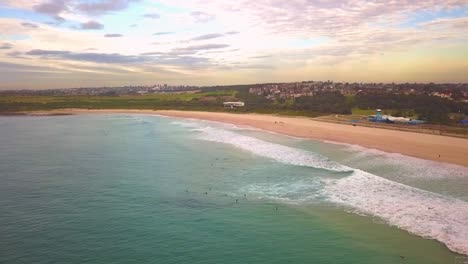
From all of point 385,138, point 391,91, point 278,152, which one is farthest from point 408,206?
point 391,91

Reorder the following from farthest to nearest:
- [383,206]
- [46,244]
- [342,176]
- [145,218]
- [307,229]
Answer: [342,176] → [383,206] → [145,218] → [307,229] → [46,244]

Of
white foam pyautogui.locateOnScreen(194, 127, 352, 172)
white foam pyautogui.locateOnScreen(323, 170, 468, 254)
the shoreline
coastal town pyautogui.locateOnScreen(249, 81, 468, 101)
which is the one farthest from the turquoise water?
coastal town pyautogui.locateOnScreen(249, 81, 468, 101)

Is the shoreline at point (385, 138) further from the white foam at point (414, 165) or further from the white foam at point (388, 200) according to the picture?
the white foam at point (388, 200)

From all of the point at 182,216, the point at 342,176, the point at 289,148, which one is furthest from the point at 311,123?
the point at 182,216

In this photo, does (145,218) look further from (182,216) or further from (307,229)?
(307,229)

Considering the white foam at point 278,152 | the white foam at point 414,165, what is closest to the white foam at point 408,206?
the white foam at point 414,165
